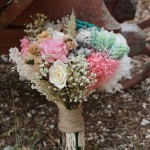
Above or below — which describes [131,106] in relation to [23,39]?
below

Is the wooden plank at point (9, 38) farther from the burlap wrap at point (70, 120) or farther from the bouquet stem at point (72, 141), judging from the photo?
the bouquet stem at point (72, 141)

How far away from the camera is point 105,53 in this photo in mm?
2533

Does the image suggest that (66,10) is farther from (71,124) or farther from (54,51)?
(71,124)

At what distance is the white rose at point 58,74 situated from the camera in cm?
238

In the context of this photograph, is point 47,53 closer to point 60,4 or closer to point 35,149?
point 60,4

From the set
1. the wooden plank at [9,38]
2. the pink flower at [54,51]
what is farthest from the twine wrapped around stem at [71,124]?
the wooden plank at [9,38]

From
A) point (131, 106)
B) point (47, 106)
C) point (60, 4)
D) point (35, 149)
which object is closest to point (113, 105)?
point (131, 106)

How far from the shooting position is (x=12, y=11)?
264cm

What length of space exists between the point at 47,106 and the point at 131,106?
0.57 m

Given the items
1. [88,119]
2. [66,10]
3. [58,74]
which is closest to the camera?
[58,74]

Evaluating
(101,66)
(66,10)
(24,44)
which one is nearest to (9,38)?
(24,44)

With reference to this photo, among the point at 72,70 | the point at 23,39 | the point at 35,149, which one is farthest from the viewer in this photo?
the point at 35,149

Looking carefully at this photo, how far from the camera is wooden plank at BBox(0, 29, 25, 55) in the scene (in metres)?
2.81

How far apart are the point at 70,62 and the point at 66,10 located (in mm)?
474
